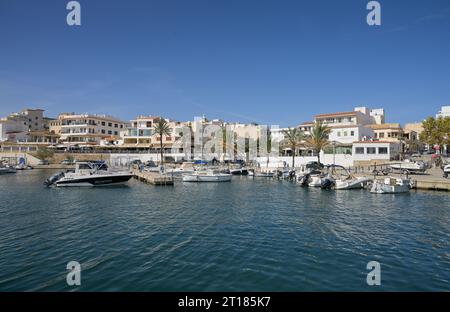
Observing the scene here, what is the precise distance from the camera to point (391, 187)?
120 feet

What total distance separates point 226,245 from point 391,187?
2834 cm

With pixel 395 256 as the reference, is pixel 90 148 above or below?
above

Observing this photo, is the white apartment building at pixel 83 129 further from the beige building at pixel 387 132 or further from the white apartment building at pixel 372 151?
the beige building at pixel 387 132

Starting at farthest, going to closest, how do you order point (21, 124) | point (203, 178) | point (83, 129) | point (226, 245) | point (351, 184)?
point (21, 124)
point (83, 129)
point (203, 178)
point (351, 184)
point (226, 245)

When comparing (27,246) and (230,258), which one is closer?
(230,258)

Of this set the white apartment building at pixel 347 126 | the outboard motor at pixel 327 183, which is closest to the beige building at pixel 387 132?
the white apartment building at pixel 347 126

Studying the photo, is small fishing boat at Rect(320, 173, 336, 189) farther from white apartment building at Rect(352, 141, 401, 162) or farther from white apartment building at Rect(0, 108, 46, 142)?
white apartment building at Rect(0, 108, 46, 142)

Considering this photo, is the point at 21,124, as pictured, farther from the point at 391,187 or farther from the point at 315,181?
the point at 391,187

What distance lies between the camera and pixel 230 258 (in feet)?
49.1

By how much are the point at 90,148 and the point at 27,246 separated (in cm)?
9604

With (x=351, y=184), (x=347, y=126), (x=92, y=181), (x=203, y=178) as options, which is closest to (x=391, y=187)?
(x=351, y=184)

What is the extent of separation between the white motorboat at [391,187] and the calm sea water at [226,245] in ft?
19.8
